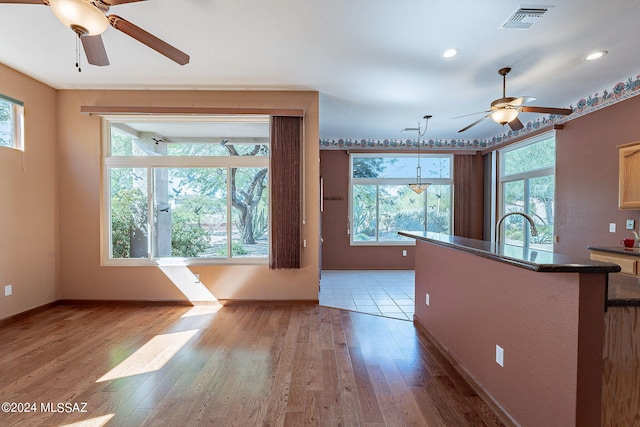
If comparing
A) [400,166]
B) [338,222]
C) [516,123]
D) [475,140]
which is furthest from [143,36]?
[475,140]

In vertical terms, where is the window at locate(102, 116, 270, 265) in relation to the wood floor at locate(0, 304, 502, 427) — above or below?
above

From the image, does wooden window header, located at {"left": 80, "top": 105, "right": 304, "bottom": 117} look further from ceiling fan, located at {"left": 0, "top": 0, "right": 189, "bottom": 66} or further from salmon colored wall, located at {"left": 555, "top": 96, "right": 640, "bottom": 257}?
salmon colored wall, located at {"left": 555, "top": 96, "right": 640, "bottom": 257}

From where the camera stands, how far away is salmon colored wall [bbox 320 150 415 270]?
22.0 ft

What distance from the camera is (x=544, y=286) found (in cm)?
149

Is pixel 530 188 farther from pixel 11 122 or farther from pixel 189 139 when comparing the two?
pixel 11 122

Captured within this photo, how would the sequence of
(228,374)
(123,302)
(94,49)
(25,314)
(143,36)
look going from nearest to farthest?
1. (143,36)
2. (94,49)
3. (228,374)
4. (25,314)
5. (123,302)

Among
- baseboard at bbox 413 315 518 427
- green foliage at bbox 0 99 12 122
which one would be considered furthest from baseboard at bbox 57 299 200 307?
baseboard at bbox 413 315 518 427

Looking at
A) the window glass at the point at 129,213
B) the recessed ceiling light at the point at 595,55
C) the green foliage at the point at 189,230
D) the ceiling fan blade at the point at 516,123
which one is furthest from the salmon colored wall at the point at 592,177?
the window glass at the point at 129,213

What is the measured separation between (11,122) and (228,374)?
3.93 meters

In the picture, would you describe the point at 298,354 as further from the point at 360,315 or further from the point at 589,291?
the point at 589,291

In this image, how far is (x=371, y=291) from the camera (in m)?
4.83

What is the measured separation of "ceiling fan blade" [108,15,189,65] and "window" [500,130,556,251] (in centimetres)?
556

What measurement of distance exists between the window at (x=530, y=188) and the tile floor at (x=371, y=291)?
2338 millimetres

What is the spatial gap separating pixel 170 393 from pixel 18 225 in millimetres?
3120
